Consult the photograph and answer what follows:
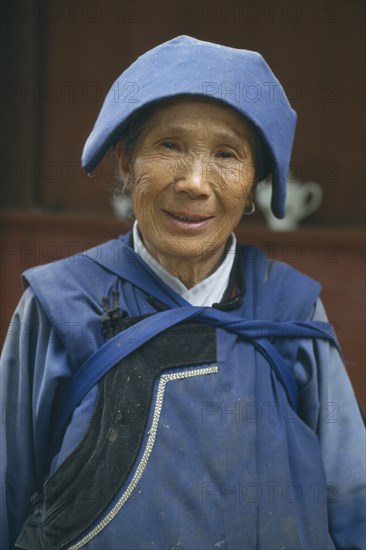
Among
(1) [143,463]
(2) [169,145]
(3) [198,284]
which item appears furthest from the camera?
(3) [198,284]

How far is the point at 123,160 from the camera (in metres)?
1.87

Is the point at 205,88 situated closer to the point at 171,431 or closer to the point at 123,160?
the point at 123,160

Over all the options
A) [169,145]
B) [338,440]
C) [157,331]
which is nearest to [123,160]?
[169,145]

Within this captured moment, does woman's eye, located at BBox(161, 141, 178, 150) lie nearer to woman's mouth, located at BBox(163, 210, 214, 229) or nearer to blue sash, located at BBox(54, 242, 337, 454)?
woman's mouth, located at BBox(163, 210, 214, 229)

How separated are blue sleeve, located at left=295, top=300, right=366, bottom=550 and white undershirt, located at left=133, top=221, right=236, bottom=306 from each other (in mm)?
261

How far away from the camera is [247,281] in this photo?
75.2 inches

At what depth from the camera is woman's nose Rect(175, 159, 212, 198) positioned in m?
1.67

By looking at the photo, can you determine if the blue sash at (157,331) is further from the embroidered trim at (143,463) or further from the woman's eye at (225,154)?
the woman's eye at (225,154)

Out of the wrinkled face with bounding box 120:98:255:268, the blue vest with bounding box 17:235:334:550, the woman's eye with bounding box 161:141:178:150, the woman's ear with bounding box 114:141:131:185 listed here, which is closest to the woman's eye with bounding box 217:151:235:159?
the wrinkled face with bounding box 120:98:255:268

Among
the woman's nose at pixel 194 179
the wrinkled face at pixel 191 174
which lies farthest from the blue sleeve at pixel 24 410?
the woman's nose at pixel 194 179

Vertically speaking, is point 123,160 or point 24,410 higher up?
point 123,160

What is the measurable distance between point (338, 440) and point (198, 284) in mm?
507

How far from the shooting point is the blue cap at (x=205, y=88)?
164 centimetres

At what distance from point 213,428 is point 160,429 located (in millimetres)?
116
